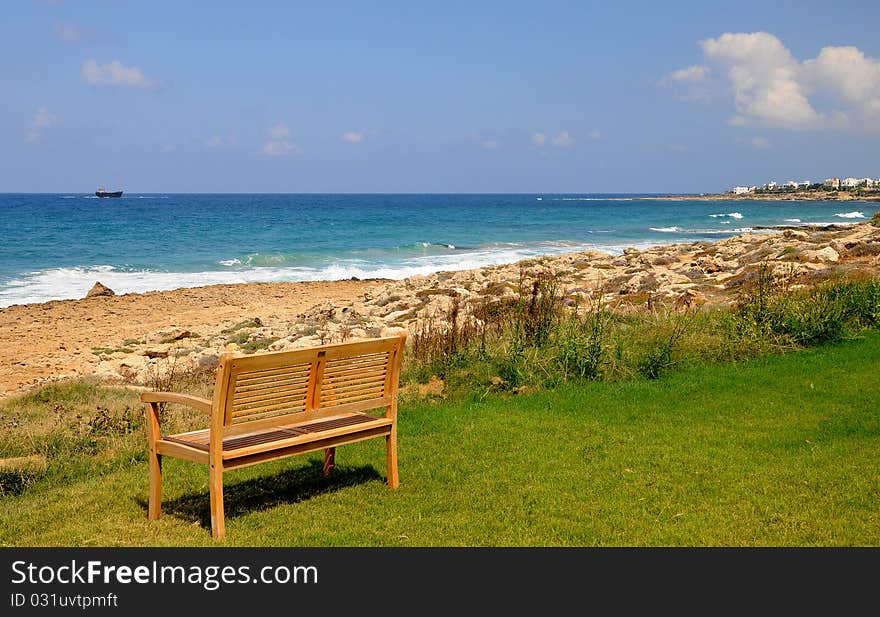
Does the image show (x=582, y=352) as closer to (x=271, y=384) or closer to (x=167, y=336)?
(x=271, y=384)

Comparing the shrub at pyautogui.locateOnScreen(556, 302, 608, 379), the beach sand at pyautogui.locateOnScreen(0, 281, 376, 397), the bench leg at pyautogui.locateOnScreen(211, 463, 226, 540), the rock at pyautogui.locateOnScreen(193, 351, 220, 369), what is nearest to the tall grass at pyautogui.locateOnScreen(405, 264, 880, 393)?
the shrub at pyautogui.locateOnScreen(556, 302, 608, 379)

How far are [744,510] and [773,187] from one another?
19243cm

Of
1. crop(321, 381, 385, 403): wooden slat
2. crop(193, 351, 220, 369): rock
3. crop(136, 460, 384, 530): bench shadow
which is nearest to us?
crop(136, 460, 384, 530): bench shadow

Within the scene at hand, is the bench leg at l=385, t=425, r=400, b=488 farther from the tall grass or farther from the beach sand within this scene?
the beach sand

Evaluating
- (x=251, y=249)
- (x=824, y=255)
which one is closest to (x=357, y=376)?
(x=824, y=255)

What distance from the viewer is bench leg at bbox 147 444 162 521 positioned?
5.64 metres

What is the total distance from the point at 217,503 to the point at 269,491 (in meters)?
1.07

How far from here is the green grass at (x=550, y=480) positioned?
17.3 feet

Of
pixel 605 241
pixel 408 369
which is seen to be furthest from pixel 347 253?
pixel 408 369

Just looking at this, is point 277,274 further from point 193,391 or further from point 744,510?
point 744,510

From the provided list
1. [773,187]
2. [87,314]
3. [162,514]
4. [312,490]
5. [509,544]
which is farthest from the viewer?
[773,187]

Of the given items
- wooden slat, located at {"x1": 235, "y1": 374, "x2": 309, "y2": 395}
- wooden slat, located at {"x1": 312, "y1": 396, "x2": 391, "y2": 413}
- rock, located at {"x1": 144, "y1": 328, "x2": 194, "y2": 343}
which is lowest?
rock, located at {"x1": 144, "y1": 328, "x2": 194, "y2": 343}

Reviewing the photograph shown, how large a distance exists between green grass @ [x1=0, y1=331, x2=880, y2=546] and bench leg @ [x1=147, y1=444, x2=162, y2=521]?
0.08m

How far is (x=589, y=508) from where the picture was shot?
561 cm
